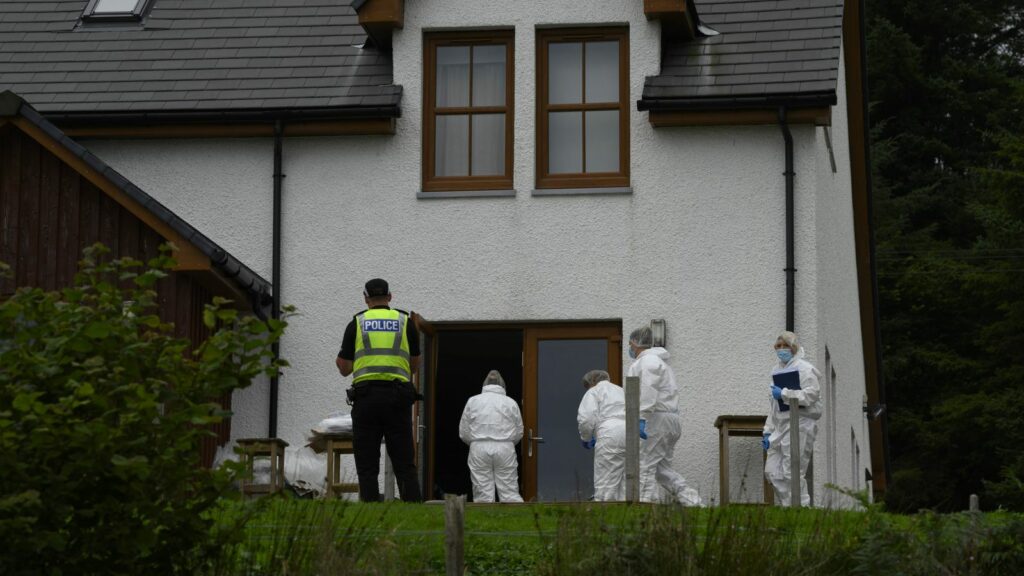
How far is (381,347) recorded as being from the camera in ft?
55.0

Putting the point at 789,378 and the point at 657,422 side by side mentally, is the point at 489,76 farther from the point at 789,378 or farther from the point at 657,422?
the point at 789,378

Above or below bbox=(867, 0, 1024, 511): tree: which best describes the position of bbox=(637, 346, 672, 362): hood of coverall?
below

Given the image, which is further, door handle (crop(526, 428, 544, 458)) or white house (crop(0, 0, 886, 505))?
door handle (crop(526, 428, 544, 458))

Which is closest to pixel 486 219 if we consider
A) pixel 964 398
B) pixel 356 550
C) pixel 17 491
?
pixel 356 550

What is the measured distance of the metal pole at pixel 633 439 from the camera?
16250 mm

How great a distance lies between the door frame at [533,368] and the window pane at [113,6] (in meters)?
6.56

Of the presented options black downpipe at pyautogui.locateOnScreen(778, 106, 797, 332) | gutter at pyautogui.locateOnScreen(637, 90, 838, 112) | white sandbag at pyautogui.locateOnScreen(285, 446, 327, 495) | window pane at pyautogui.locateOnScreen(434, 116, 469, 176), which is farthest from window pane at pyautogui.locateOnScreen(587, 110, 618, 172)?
white sandbag at pyautogui.locateOnScreen(285, 446, 327, 495)

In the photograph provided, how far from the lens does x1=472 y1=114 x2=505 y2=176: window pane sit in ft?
69.3

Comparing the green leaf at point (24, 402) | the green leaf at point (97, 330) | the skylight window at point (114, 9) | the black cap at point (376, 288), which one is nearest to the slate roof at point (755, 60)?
the black cap at point (376, 288)

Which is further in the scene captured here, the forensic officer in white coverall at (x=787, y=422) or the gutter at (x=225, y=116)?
the gutter at (x=225, y=116)

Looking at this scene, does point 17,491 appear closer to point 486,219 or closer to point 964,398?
point 486,219

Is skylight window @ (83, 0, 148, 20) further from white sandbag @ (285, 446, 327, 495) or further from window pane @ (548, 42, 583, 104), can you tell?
white sandbag @ (285, 446, 327, 495)

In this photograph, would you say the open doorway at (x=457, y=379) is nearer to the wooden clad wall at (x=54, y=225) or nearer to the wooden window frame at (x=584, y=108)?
the wooden window frame at (x=584, y=108)

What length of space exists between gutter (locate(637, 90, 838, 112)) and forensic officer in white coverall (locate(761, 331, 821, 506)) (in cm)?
278
